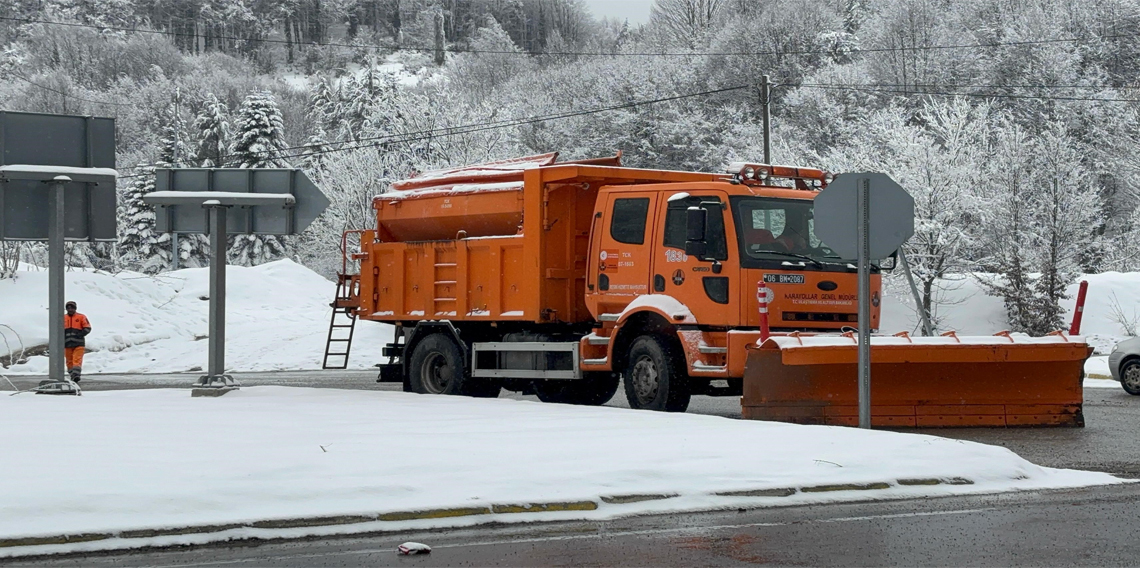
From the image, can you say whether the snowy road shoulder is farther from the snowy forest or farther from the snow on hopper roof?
the snowy forest

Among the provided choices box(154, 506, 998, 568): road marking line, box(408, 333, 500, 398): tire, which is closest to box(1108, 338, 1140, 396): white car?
box(408, 333, 500, 398): tire

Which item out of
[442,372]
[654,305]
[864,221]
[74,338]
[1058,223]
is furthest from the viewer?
[1058,223]

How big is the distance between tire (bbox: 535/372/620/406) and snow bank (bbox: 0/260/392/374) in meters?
13.8

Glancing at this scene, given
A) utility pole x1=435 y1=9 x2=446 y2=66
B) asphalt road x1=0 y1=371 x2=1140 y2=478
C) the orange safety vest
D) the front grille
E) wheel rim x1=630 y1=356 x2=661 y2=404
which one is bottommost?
asphalt road x1=0 y1=371 x2=1140 y2=478

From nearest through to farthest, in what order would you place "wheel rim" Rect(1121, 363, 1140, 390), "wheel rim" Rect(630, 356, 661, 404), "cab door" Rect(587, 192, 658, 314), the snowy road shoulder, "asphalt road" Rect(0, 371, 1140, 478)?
the snowy road shoulder, "asphalt road" Rect(0, 371, 1140, 478), "wheel rim" Rect(630, 356, 661, 404), "cab door" Rect(587, 192, 658, 314), "wheel rim" Rect(1121, 363, 1140, 390)

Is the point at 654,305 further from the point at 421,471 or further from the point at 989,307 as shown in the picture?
the point at 989,307

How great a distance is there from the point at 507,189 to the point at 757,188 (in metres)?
3.19

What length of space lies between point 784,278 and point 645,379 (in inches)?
74.4

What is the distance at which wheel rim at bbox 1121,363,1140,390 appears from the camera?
18.6m

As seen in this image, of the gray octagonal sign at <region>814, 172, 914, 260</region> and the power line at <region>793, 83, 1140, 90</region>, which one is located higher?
the power line at <region>793, 83, 1140, 90</region>

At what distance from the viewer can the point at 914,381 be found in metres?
13.5

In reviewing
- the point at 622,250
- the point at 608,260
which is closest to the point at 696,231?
the point at 622,250

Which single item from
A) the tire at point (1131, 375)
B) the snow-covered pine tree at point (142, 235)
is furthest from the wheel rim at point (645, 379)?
the snow-covered pine tree at point (142, 235)

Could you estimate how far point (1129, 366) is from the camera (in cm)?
1875
